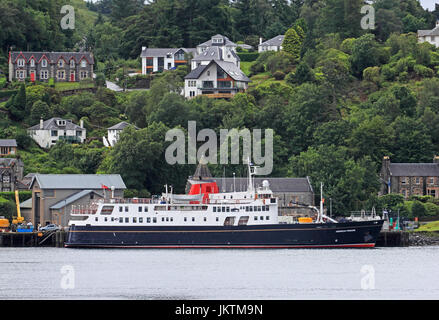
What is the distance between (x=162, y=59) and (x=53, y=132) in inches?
1209

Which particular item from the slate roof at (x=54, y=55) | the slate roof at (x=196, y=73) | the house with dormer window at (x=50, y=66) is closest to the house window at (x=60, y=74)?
the house with dormer window at (x=50, y=66)

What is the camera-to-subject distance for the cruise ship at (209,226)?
291ft

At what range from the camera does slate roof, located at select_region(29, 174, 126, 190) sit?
98.1 meters

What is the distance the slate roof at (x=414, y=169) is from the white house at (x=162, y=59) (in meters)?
46.8

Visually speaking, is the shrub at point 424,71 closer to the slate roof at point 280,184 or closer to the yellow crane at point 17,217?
the slate roof at point 280,184

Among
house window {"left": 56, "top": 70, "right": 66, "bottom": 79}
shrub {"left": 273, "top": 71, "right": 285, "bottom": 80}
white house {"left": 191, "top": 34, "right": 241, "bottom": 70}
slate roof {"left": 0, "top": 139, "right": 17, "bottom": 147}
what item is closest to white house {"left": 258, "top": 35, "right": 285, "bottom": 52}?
white house {"left": 191, "top": 34, "right": 241, "bottom": 70}

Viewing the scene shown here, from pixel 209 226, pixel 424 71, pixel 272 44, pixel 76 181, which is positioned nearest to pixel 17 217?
pixel 76 181

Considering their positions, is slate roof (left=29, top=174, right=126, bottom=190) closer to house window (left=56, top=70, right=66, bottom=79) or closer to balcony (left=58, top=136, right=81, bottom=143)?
balcony (left=58, top=136, right=81, bottom=143)

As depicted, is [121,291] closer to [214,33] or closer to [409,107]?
[409,107]

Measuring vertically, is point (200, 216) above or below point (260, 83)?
below

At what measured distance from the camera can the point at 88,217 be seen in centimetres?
9112

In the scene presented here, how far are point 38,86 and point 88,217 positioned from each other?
44527 mm
